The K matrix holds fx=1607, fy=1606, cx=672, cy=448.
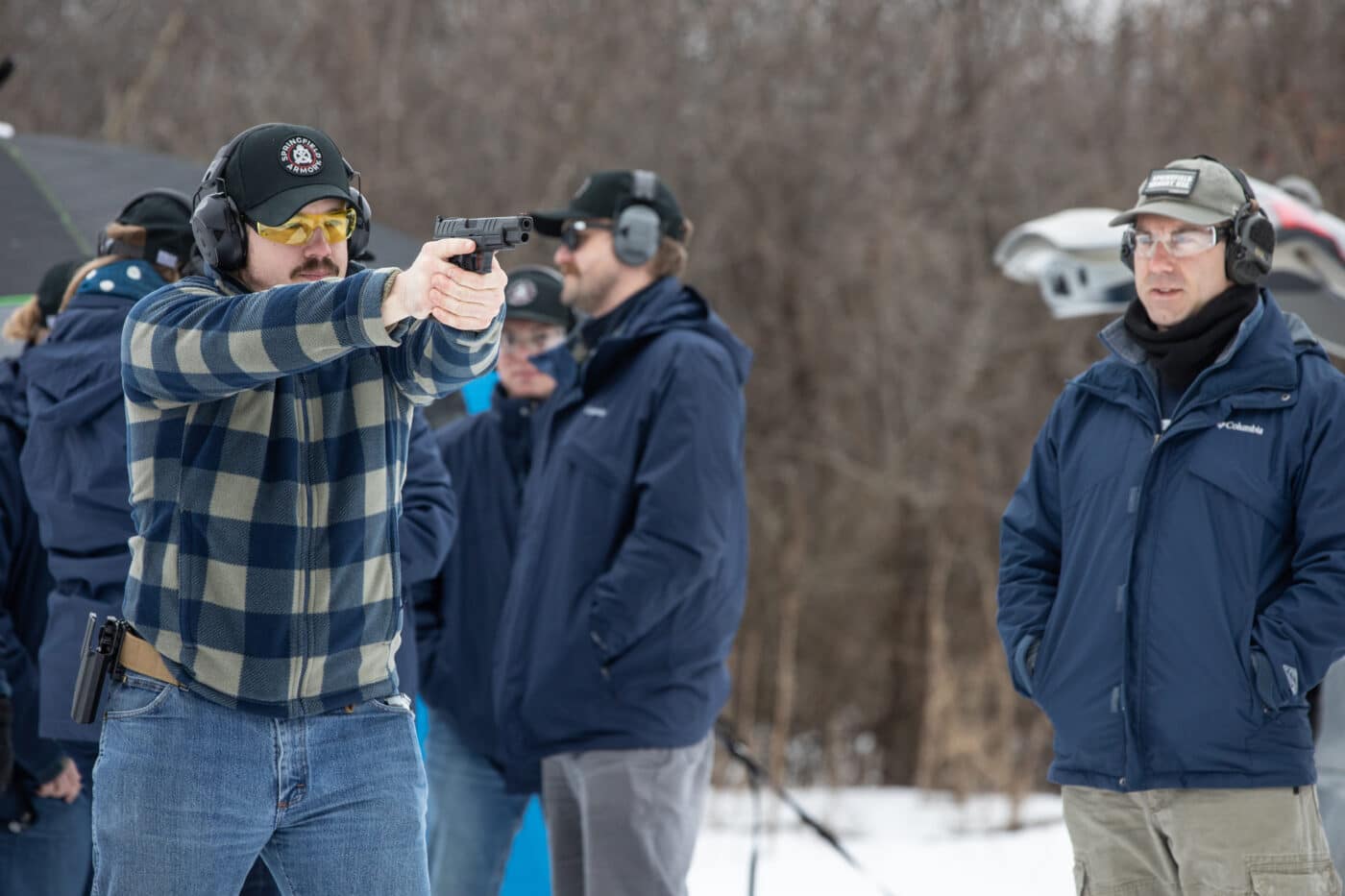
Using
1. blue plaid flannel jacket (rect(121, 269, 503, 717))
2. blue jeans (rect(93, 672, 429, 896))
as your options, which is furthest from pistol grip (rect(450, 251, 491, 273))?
blue jeans (rect(93, 672, 429, 896))

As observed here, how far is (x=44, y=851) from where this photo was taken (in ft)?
12.2

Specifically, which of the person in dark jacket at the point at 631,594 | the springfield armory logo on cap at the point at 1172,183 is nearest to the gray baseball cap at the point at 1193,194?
the springfield armory logo on cap at the point at 1172,183

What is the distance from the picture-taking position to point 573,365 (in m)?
4.28

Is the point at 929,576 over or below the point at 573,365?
below

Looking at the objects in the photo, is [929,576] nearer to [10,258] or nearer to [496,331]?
[10,258]

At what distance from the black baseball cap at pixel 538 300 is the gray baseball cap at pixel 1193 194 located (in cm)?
190

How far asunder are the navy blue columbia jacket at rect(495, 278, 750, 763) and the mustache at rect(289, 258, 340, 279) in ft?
4.23

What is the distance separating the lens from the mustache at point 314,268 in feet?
8.77

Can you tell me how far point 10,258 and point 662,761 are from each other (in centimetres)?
325

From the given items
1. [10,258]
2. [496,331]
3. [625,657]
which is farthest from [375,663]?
[10,258]

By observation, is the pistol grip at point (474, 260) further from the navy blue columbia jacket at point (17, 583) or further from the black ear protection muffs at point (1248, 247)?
the navy blue columbia jacket at point (17, 583)

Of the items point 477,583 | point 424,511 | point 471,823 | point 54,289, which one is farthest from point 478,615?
point 54,289

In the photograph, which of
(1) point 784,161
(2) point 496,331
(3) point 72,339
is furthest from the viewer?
(1) point 784,161

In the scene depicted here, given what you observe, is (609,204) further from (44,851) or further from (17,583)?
(44,851)
